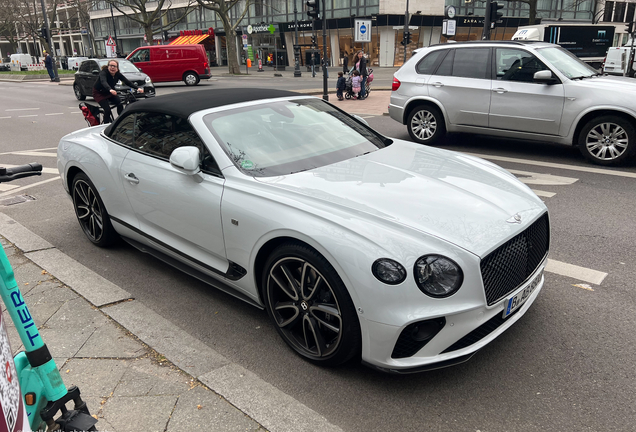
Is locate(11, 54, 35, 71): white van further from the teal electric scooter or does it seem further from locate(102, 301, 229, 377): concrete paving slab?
the teal electric scooter

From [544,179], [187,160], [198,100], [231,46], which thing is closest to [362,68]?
[544,179]

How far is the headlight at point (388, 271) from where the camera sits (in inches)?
97.2

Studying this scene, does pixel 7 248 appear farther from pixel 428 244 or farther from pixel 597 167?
pixel 597 167

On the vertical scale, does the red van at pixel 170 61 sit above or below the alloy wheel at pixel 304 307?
above

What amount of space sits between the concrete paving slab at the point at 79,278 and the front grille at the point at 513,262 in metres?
2.68

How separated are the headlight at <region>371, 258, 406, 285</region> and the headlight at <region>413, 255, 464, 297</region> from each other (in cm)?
7

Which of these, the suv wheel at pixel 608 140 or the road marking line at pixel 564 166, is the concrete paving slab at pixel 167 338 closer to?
the road marking line at pixel 564 166

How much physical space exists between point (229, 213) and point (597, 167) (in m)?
6.40

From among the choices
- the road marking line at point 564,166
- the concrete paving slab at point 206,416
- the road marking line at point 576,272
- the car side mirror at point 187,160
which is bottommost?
the road marking line at point 564,166

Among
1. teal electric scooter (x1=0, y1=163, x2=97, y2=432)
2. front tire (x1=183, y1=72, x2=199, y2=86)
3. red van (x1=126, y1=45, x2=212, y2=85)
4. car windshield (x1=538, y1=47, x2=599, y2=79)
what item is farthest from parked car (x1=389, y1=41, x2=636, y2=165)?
front tire (x1=183, y1=72, x2=199, y2=86)

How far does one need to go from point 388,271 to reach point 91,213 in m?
3.47

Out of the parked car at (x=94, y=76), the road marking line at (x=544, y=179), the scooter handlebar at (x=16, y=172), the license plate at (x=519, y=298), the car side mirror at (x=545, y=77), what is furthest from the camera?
the parked car at (x=94, y=76)

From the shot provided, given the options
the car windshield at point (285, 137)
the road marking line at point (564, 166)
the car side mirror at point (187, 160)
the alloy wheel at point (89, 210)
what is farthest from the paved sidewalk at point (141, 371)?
the road marking line at point (564, 166)

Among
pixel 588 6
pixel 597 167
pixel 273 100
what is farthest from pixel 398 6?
pixel 273 100
